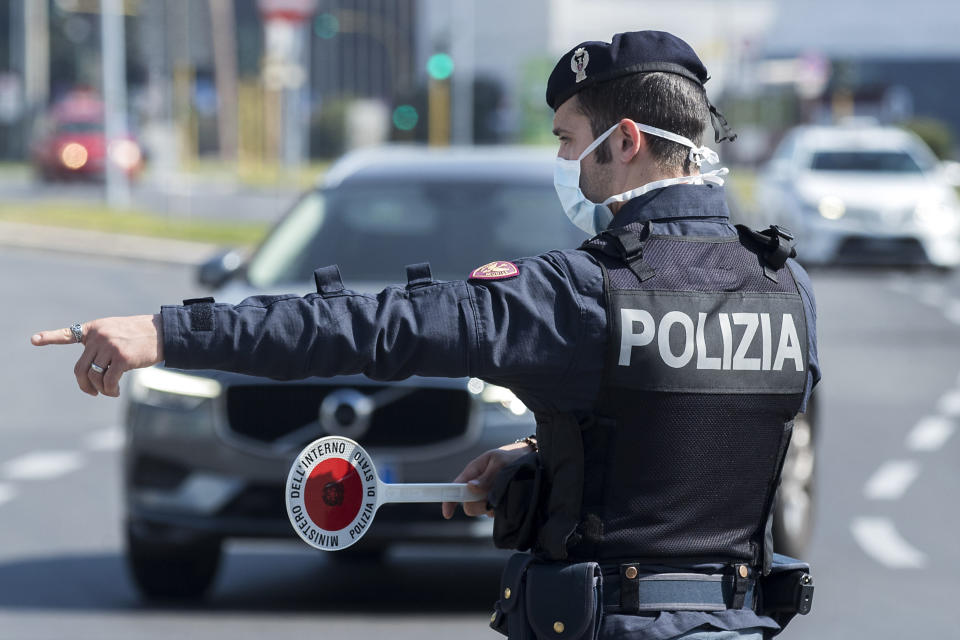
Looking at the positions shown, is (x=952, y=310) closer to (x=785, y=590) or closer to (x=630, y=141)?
(x=785, y=590)

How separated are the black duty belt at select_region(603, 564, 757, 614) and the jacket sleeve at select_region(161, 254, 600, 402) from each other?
37 centimetres

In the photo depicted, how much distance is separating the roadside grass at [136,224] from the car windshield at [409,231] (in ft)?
57.8

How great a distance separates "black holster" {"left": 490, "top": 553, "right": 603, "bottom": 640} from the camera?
293 centimetres

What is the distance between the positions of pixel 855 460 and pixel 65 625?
18.4 feet

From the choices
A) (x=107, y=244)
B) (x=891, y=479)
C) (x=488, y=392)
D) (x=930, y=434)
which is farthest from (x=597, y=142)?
(x=107, y=244)

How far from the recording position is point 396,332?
2.76 m

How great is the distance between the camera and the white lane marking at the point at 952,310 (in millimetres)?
19016

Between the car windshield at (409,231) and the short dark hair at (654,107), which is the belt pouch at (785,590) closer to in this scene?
the short dark hair at (654,107)

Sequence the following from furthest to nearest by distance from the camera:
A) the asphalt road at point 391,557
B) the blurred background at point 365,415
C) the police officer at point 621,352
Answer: the asphalt road at point 391,557
the blurred background at point 365,415
the police officer at point 621,352

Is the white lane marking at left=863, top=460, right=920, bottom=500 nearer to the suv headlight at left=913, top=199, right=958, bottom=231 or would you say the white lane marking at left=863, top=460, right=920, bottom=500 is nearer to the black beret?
the black beret

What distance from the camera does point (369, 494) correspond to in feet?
9.77

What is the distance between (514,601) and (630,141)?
782 mm

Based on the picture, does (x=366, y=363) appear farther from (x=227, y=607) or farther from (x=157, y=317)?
(x=227, y=607)

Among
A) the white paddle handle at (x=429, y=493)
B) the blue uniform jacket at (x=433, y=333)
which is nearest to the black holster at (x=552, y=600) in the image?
the white paddle handle at (x=429, y=493)
